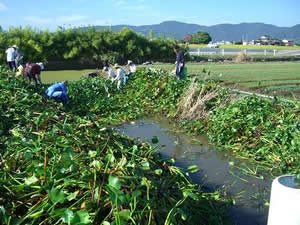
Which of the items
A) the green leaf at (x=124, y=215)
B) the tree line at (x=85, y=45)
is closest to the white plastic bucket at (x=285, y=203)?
the green leaf at (x=124, y=215)

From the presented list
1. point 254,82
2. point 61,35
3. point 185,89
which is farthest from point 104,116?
point 61,35

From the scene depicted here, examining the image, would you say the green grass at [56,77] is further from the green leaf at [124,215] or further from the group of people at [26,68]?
the green leaf at [124,215]

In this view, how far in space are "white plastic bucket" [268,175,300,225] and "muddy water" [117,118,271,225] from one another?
2.53 m

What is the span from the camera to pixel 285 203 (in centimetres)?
185

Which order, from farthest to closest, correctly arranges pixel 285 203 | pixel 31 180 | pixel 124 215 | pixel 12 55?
1. pixel 12 55
2. pixel 31 180
3. pixel 124 215
4. pixel 285 203

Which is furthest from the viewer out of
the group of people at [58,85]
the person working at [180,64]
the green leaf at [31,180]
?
the person working at [180,64]

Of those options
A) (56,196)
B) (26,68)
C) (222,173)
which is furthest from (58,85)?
(56,196)

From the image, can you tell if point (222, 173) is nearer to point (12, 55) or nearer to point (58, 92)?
point (58, 92)

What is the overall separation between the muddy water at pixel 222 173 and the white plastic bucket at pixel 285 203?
8.29 ft

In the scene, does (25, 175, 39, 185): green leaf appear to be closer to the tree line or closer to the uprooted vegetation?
the uprooted vegetation

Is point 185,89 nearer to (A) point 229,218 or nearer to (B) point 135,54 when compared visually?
(A) point 229,218

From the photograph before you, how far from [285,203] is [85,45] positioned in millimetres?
27874

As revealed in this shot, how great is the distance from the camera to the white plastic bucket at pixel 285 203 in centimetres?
182

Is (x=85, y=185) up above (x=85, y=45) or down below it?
below
